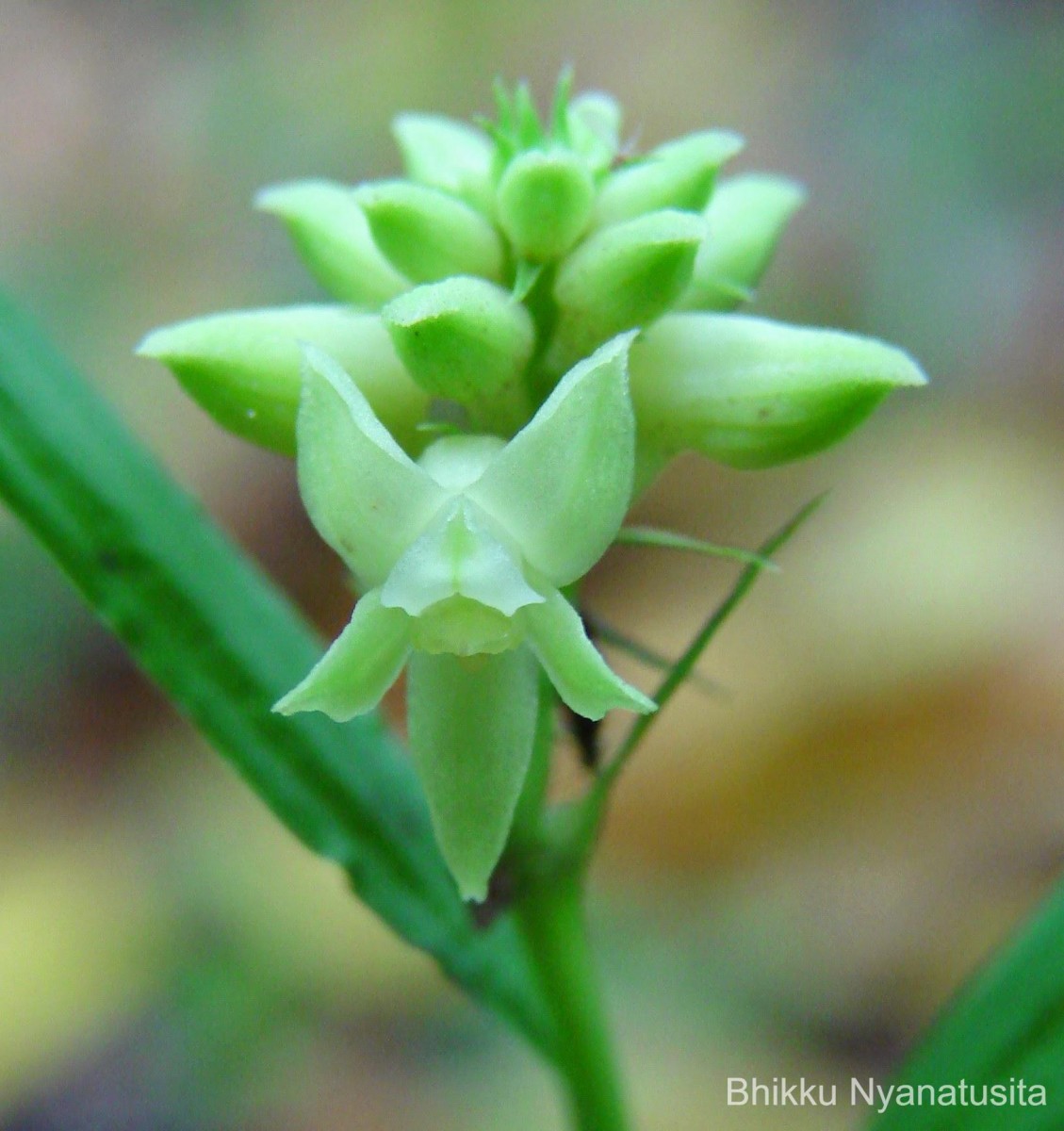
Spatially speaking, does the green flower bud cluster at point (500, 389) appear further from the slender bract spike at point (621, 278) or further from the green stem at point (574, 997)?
the green stem at point (574, 997)

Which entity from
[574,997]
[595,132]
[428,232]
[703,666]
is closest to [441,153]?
[595,132]

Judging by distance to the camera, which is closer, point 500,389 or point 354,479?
point 354,479

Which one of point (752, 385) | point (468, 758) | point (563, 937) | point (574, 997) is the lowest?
point (574, 997)

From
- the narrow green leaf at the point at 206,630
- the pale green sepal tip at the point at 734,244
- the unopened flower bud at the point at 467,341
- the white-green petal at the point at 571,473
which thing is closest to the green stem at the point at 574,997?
the narrow green leaf at the point at 206,630

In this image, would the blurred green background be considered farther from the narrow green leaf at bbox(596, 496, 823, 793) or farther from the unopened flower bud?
the unopened flower bud

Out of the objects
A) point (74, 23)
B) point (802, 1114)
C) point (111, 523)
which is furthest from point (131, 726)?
point (74, 23)

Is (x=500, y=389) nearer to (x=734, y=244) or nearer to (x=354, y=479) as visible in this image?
(x=354, y=479)

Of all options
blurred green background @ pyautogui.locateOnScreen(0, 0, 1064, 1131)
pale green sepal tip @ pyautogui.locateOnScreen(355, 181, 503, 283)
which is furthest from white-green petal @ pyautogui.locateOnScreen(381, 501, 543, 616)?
blurred green background @ pyautogui.locateOnScreen(0, 0, 1064, 1131)

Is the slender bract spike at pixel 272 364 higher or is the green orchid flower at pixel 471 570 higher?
the slender bract spike at pixel 272 364
